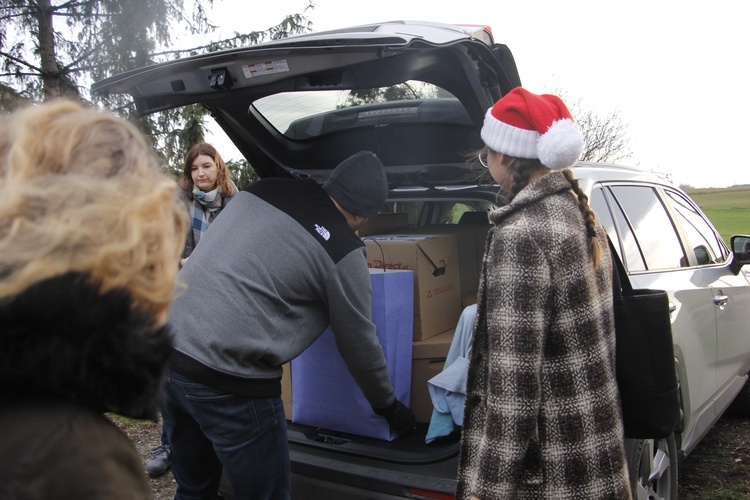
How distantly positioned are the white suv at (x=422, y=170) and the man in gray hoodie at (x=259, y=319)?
0.39 m

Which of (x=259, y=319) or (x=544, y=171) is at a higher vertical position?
(x=544, y=171)

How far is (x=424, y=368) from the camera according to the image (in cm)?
285

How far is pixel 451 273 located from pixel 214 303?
4.96 feet

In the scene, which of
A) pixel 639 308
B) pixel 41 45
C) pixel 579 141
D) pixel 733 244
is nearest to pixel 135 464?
pixel 579 141

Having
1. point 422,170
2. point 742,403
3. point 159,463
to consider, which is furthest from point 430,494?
point 742,403

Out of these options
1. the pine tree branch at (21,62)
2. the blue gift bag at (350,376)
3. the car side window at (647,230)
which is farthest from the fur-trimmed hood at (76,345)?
the pine tree branch at (21,62)

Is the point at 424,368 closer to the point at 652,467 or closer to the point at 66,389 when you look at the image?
the point at 652,467

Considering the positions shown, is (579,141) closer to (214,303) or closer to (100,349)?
(214,303)

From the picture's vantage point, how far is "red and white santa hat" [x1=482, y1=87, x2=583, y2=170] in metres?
1.79

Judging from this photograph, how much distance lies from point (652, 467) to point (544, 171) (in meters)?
1.57

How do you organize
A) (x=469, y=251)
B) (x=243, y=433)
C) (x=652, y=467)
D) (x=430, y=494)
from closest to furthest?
(x=243, y=433)
(x=430, y=494)
(x=652, y=467)
(x=469, y=251)

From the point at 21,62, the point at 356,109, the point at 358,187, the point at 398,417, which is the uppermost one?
the point at 21,62

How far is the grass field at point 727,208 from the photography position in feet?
88.7

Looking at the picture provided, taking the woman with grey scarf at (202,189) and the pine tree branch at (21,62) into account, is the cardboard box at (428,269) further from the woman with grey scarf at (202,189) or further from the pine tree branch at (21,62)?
the pine tree branch at (21,62)
